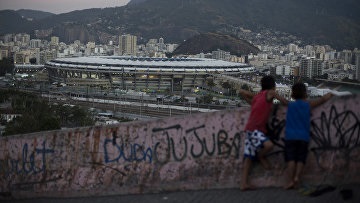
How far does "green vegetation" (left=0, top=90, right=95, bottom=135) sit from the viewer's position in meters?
13.5

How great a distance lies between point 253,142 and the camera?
360 cm

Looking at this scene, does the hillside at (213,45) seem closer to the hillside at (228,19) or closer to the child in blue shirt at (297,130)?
the hillside at (228,19)

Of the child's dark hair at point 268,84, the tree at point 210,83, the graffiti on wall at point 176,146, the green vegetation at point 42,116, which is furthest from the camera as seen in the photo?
the tree at point 210,83

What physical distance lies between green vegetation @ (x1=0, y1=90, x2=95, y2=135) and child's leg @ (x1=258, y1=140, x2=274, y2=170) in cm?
1020

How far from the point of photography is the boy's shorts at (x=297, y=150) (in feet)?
11.5

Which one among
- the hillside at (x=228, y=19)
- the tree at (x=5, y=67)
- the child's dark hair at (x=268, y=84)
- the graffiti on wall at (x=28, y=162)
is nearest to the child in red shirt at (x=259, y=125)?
the child's dark hair at (x=268, y=84)

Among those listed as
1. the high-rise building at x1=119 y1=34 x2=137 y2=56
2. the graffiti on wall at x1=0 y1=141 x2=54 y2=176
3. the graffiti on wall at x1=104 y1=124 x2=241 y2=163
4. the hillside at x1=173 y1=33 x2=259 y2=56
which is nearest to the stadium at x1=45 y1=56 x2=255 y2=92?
the graffiti on wall at x1=0 y1=141 x2=54 y2=176

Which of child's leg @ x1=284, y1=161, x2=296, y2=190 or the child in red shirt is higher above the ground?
the child in red shirt

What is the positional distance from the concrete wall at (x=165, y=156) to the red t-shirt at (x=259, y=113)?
6.5 inches

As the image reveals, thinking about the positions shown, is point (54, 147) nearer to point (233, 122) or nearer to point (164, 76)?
point (233, 122)

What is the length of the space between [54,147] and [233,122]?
1.57m

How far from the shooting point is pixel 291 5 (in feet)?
406

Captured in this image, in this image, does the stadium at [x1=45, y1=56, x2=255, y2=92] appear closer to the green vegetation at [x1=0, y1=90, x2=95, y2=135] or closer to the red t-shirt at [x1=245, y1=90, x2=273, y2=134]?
the green vegetation at [x1=0, y1=90, x2=95, y2=135]

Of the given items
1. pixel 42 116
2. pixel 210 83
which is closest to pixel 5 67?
pixel 210 83
